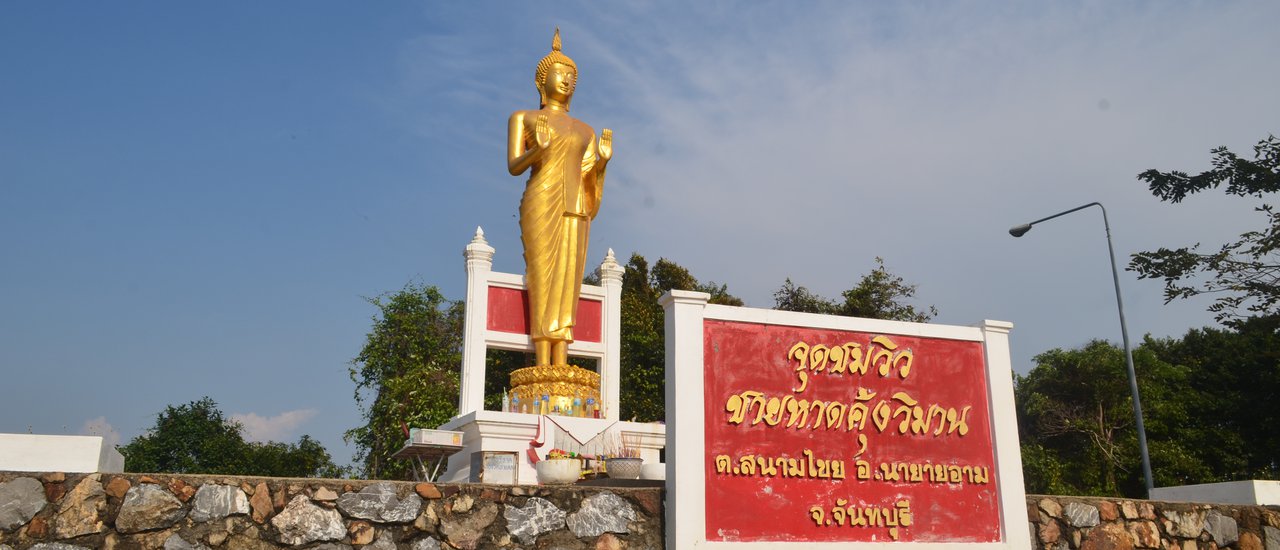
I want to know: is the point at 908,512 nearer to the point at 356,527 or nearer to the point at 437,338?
the point at 356,527

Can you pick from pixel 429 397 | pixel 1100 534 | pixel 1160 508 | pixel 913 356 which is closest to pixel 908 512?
pixel 913 356

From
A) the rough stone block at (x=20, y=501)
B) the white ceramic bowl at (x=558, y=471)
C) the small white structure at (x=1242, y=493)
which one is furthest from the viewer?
the small white structure at (x=1242, y=493)

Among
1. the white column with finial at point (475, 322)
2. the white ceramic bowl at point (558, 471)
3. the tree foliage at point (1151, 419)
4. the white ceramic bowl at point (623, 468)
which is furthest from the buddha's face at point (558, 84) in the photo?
the tree foliage at point (1151, 419)

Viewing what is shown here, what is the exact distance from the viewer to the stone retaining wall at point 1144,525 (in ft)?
28.6

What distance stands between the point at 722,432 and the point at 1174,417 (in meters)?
20.6

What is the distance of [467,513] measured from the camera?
707cm

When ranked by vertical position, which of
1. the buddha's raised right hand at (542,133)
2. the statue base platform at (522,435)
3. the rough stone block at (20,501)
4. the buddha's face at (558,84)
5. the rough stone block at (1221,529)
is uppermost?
the buddha's face at (558,84)

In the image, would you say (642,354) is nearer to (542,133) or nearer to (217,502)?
(542,133)

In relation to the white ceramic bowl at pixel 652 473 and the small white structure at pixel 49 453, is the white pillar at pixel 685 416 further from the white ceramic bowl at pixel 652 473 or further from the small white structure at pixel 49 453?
the small white structure at pixel 49 453

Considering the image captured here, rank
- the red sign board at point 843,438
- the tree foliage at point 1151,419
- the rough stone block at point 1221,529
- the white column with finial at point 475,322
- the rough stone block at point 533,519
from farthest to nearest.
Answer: the tree foliage at point 1151,419 < the white column with finial at point 475,322 < the rough stone block at point 1221,529 < the red sign board at point 843,438 < the rough stone block at point 533,519

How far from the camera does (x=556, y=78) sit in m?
16.4

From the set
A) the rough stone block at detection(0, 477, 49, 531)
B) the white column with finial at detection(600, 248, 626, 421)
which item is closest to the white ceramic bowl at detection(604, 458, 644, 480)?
the rough stone block at detection(0, 477, 49, 531)

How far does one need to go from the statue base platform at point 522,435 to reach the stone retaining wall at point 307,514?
4389mm

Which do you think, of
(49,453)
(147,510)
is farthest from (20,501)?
(147,510)
